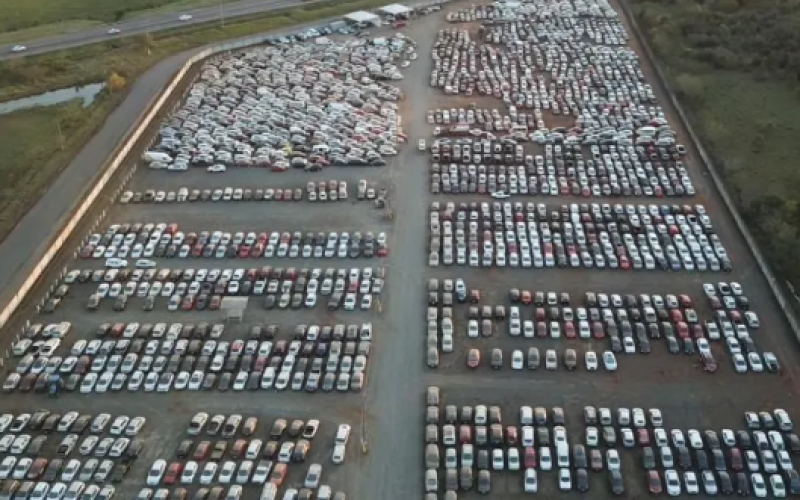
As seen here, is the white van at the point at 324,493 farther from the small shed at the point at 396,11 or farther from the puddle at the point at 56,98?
the small shed at the point at 396,11

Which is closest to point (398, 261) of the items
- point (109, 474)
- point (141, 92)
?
point (109, 474)

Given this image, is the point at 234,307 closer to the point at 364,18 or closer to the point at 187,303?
the point at 187,303

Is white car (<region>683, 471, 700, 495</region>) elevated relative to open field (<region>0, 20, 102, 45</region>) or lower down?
lower down

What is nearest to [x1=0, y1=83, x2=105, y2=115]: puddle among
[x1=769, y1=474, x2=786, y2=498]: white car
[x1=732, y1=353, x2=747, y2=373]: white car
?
[x1=732, y1=353, x2=747, y2=373]: white car

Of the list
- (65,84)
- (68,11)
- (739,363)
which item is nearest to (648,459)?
(739,363)

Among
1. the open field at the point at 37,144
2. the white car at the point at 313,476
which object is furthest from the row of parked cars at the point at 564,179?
the open field at the point at 37,144

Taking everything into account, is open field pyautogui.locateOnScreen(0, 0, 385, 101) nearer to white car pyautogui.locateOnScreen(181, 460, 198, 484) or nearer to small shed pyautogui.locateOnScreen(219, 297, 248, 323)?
small shed pyautogui.locateOnScreen(219, 297, 248, 323)
